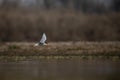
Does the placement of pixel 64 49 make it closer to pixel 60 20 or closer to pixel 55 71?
pixel 60 20

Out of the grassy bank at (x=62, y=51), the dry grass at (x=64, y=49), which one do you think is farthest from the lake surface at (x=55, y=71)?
the dry grass at (x=64, y=49)

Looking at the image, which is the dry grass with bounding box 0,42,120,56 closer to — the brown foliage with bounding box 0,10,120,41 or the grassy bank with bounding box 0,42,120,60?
the grassy bank with bounding box 0,42,120,60

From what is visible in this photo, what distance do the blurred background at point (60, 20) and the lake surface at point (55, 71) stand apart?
7110mm

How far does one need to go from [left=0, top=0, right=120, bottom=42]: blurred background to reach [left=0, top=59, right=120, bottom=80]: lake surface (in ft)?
23.3

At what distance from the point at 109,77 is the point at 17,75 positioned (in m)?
3.92

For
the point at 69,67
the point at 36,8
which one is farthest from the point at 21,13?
the point at 69,67

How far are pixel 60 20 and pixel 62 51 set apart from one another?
4.38 metres

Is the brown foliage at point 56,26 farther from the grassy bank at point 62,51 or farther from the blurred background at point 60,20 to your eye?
the grassy bank at point 62,51

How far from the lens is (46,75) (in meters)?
20.8

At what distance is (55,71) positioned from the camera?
22.3 m

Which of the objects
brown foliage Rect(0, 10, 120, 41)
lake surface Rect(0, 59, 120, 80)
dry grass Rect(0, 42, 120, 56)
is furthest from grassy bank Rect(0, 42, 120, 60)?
lake surface Rect(0, 59, 120, 80)

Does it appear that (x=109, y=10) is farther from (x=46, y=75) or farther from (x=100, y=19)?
(x=46, y=75)

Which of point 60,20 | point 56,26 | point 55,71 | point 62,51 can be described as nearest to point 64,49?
point 62,51

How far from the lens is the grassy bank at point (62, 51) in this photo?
30344 mm
